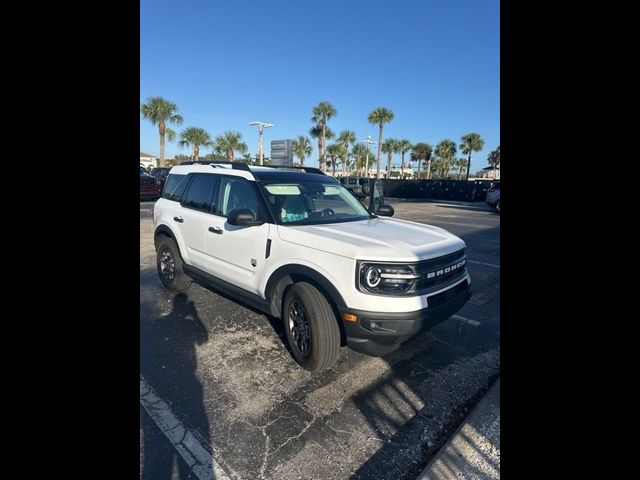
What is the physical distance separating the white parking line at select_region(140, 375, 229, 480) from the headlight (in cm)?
152

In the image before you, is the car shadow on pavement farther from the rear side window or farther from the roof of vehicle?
the roof of vehicle

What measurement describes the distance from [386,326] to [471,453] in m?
0.95

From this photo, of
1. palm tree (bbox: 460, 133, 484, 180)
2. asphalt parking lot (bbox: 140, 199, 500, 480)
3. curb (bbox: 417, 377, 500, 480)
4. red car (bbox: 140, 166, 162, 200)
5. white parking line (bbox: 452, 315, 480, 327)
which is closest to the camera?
curb (bbox: 417, 377, 500, 480)

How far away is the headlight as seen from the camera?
2.74 metres

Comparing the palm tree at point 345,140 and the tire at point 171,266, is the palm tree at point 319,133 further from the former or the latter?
the tire at point 171,266

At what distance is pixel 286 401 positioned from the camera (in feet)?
9.11

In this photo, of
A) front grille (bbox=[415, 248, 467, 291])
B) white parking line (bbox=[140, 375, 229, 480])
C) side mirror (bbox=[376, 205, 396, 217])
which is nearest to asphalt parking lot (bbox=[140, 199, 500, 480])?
white parking line (bbox=[140, 375, 229, 480])

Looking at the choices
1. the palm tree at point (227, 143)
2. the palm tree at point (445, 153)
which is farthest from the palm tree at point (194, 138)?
the palm tree at point (445, 153)

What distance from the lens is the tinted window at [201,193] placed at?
4480 mm

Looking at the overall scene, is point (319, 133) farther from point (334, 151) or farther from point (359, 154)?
point (359, 154)

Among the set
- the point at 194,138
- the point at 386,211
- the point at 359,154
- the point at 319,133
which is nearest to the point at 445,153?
the point at 359,154
